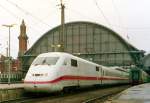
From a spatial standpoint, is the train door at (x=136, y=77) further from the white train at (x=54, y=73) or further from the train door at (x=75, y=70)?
the train door at (x=75, y=70)

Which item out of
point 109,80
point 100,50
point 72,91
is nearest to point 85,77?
point 72,91

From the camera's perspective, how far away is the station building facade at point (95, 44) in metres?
117

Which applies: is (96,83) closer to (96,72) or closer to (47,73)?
(96,72)

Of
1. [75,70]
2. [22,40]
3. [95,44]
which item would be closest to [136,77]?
[75,70]

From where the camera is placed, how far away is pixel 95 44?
399ft

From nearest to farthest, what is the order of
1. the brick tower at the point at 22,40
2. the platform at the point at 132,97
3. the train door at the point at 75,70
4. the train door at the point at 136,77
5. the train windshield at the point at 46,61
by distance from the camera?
1. the platform at the point at 132,97
2. the train windshield at the point at 46,61
3. the train door at the point at 75,70
4. the train door at the point at 136,77
5. the brick tower at the point at 22,40

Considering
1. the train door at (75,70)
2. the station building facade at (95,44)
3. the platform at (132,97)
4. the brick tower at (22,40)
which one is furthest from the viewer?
the brick tower at (22,40)

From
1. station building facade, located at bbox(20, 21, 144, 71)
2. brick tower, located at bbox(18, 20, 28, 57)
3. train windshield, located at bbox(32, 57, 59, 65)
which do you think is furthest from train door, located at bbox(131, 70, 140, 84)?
brick tower, located at bbox(18, 20, 28, 57)

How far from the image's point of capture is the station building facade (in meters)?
117

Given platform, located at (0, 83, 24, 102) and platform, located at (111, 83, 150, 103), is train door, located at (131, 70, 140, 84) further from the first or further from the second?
platform, located at (0, 83, 24, 102)

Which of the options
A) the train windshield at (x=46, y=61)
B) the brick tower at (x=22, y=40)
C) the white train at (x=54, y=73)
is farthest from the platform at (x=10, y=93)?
the brick tower at (x=22, y=40)

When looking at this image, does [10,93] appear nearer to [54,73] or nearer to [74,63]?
[54,73]

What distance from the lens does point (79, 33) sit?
12356 centimetres

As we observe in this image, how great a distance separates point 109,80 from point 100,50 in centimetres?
6438
